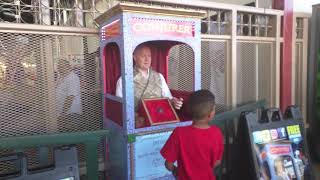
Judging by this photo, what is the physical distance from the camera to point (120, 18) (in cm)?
189

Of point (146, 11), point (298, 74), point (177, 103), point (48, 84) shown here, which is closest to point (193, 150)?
point (177, 103)

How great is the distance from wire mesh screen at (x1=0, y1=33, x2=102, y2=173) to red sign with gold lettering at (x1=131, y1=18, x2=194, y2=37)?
0.67 metres

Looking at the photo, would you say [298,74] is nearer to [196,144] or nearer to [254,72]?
[254,72]

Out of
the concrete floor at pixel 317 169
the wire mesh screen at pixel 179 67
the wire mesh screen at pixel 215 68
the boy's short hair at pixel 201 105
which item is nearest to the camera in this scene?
the boy's short hair at pixel 201 105

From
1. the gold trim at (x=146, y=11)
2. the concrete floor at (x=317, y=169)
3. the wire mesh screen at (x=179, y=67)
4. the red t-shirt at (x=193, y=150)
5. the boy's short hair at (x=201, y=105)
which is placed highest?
the gold trim at (x=146, y=11)

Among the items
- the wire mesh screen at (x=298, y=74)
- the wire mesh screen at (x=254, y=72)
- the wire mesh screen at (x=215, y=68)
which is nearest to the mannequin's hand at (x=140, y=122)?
the wire mesh screen at (x=215, y=68)

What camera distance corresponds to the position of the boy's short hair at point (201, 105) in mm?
1648

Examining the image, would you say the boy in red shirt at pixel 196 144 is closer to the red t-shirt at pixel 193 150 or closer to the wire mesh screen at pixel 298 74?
the red t-shirt at pixel 193 150

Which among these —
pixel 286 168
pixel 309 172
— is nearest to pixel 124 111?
pixel 286 168

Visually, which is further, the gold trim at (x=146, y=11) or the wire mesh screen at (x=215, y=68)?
the wire mesh screen at (x=215, y=68)

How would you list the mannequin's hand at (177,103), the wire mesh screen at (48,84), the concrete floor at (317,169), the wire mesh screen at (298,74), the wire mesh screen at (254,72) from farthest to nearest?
1. the wire mesh screen at (298,74)
2. the wire mesh screen at (254,72)
3. the concrete floor at (317,169)
4. the mannequin's hand at (177,103)
5. the wire mesh screen at (48,84)

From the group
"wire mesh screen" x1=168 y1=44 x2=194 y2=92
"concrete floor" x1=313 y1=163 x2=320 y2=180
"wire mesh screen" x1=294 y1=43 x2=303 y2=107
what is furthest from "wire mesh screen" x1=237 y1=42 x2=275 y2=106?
"concrete floor" x1=313 y1=163 x2=320 y2=180

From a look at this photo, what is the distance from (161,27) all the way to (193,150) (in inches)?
34.4

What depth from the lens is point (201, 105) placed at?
1.65 meters
